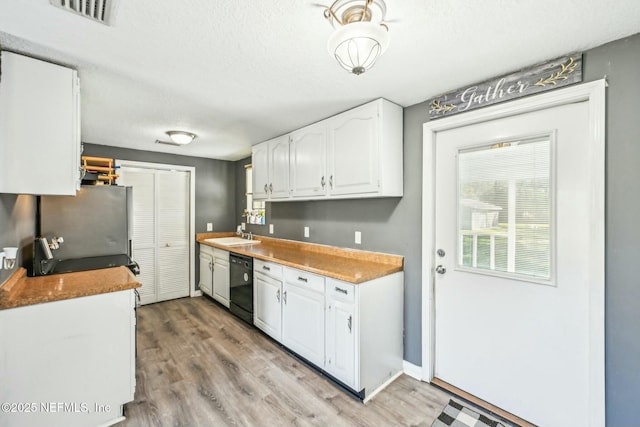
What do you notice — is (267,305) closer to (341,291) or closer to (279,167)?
(341,291)

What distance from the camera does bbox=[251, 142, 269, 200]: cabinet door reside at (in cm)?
344

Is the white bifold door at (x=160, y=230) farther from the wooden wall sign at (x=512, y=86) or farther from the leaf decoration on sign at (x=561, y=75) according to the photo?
the leaf decoration on sign at (x=561, y=75)

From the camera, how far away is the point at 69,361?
5.29 ft

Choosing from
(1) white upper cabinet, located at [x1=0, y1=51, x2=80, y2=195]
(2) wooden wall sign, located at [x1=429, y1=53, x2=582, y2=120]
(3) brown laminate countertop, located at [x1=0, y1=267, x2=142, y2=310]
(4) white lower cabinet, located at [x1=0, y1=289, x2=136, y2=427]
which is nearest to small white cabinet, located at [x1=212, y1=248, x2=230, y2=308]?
(3) brown laminate countertop, located at [x1=0, y1=267, x2=142, y2=310]

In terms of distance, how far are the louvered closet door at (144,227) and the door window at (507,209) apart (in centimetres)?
398

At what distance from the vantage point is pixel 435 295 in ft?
7.32

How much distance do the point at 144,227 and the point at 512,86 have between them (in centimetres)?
445

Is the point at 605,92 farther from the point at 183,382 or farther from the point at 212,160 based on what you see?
the point at 212,160

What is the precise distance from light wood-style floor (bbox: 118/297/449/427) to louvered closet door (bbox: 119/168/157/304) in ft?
3.83

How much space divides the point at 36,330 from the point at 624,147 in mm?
3316

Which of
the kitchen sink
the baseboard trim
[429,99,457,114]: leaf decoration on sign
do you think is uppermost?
[429,99,457,114]: leaf decoration on sign

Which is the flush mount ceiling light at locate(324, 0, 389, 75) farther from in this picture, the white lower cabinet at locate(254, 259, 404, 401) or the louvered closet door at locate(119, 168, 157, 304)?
the louvered closet door at locate(119, 168, 157, 304)

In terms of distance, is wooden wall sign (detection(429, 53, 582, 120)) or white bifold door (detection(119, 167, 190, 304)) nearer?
wooden wall sign (detection(429, 53, 582, 120))

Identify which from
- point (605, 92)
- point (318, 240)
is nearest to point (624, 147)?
point (605, 92)
